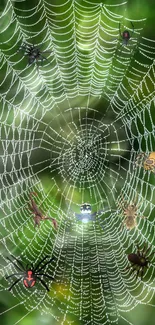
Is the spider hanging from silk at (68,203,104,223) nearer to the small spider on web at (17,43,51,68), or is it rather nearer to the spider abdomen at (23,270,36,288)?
the spider abdomen at (23,270,36,288)

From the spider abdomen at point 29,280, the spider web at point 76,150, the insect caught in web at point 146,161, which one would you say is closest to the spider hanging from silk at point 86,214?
the spider web at point 76,150

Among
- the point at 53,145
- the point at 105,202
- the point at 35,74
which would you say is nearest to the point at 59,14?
the point at 35,74

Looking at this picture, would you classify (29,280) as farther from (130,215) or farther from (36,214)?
(130,215)

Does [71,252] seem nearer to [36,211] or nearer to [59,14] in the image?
[36,211]

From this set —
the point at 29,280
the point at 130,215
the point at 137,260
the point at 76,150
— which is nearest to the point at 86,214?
the point at 130,215

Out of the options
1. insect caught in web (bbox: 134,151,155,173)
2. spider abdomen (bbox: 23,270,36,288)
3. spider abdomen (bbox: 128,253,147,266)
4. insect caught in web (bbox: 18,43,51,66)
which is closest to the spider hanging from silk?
insect caught in web (bbox: 134,151,155,173)

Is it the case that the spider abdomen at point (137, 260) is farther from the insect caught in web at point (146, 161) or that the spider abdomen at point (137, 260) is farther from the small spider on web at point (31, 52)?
the small spider on web at point (31, 52)
